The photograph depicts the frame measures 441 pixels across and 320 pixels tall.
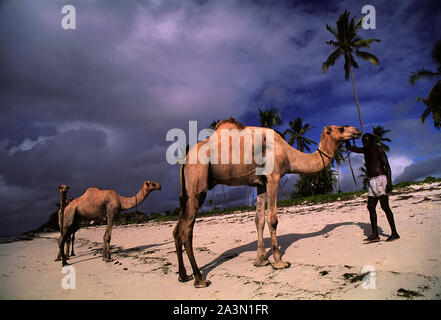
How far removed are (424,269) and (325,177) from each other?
3199 centimetres

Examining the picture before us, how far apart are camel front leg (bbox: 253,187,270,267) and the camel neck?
87 cm

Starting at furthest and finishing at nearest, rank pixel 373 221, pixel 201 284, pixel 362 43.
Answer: pixel 362 43 < pixel 373 221 < pixel 201 284

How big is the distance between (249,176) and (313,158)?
171 centimetres

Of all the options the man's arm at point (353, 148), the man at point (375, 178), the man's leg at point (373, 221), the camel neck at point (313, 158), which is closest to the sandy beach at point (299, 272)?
the man's leg at point (373, 221)

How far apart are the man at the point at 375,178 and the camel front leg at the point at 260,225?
7.32 feet

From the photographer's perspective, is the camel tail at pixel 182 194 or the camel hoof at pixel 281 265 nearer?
the camel hoof at pixel 281 265

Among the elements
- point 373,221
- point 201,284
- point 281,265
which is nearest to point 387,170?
point 373,221

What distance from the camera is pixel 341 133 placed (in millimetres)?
5918

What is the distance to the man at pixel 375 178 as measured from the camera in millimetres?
A: 5328

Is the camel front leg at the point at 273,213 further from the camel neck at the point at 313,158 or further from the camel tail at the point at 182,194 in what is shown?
the camel tail at the point at 182,194

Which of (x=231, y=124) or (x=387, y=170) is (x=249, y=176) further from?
(x=387, y=170)

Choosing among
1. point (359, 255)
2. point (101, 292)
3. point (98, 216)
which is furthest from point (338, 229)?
point (98, 216)

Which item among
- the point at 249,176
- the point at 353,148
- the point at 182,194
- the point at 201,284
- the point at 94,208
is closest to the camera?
the point at 201,284

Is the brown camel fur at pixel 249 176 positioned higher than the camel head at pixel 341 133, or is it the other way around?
the camel head at pixel 341 133
